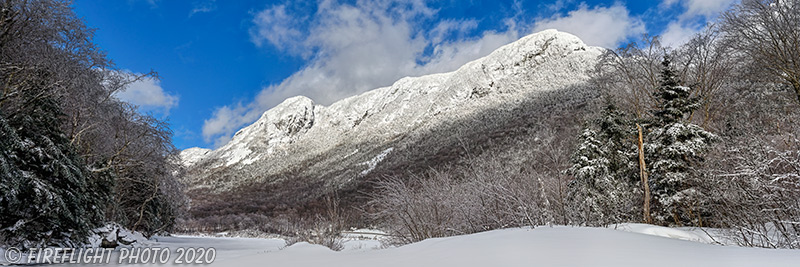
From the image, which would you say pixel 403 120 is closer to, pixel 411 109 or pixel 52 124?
pixel 411 109

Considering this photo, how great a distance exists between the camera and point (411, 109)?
139 m

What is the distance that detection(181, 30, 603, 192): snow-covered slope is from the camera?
95.1 m

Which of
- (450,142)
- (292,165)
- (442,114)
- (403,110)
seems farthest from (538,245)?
(403,110)

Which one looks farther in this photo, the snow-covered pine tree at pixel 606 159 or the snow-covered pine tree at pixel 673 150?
the snow-covered pine tree at pixel 606 159

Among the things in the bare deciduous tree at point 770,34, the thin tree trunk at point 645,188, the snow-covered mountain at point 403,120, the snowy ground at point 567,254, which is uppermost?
the snow-covered mountain at point 403,120

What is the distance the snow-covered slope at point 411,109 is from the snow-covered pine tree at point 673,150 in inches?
2680

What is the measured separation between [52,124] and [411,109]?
13022 cm

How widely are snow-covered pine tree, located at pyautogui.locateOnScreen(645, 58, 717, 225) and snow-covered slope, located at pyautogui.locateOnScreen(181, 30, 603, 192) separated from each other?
68060 mm

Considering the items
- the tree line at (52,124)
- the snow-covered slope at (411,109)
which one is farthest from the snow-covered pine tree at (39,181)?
the snow-covered slope at (411,109)

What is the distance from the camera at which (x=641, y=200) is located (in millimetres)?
13859

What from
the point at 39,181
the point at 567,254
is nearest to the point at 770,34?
the point at 567,254

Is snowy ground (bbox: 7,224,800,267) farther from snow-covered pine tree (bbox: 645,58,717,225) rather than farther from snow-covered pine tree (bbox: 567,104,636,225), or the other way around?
snow-covered pine tree (bbox: 567,104,636,225)

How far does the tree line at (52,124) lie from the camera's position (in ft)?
27.7

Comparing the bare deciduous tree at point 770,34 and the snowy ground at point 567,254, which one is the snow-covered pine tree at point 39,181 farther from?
the bare deciduous tree at point 770,34
